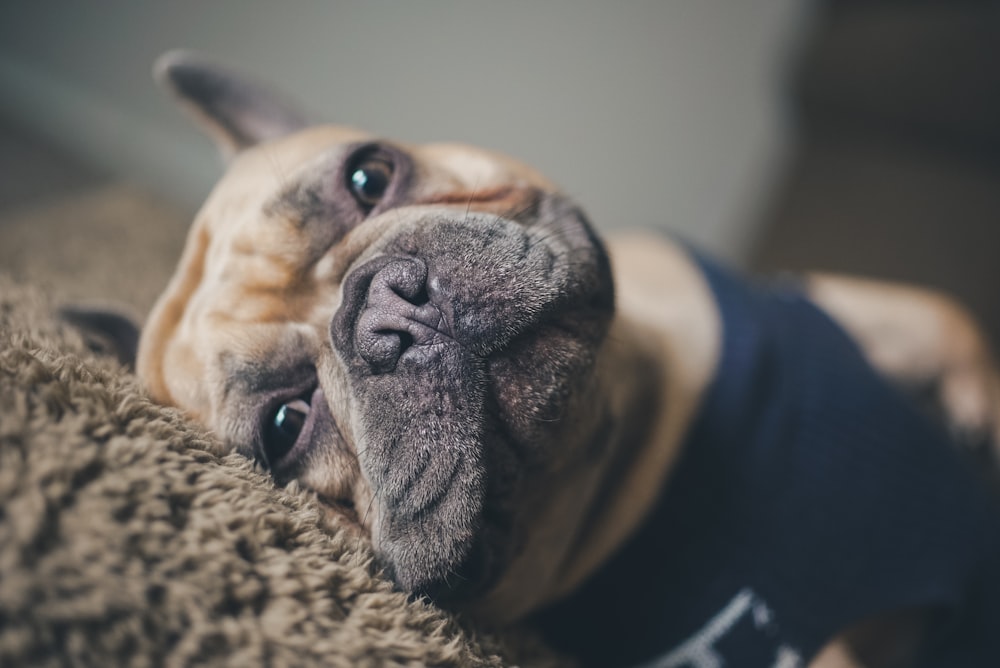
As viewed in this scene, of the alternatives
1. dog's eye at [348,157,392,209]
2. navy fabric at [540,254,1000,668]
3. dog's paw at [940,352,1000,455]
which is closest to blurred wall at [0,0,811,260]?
dog's paw at [940,352,1000,455]

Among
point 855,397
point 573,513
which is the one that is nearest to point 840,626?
point 855,397

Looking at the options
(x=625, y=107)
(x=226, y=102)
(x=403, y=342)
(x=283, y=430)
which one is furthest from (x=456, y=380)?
(x=625, y=107)

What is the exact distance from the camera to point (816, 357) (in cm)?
133

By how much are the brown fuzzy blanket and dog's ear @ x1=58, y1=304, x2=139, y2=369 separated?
367mm

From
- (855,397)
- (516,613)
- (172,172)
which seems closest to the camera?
(516,613)

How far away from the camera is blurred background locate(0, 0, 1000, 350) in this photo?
2316mm

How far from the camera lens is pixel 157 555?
0.57 m

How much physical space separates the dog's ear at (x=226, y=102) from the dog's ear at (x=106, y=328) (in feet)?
1.49

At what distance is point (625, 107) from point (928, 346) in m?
1.71

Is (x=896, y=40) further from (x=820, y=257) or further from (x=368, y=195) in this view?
(x=368, y=195)

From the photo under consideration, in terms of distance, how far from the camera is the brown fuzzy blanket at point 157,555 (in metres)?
0.51

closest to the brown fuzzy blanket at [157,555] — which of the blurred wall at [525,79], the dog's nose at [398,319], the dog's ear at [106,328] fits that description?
the dog's nose at [398,319]

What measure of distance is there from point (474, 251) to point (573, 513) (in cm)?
44

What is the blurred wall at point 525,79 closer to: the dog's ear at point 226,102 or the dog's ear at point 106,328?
the dog's ear at point 226,102
